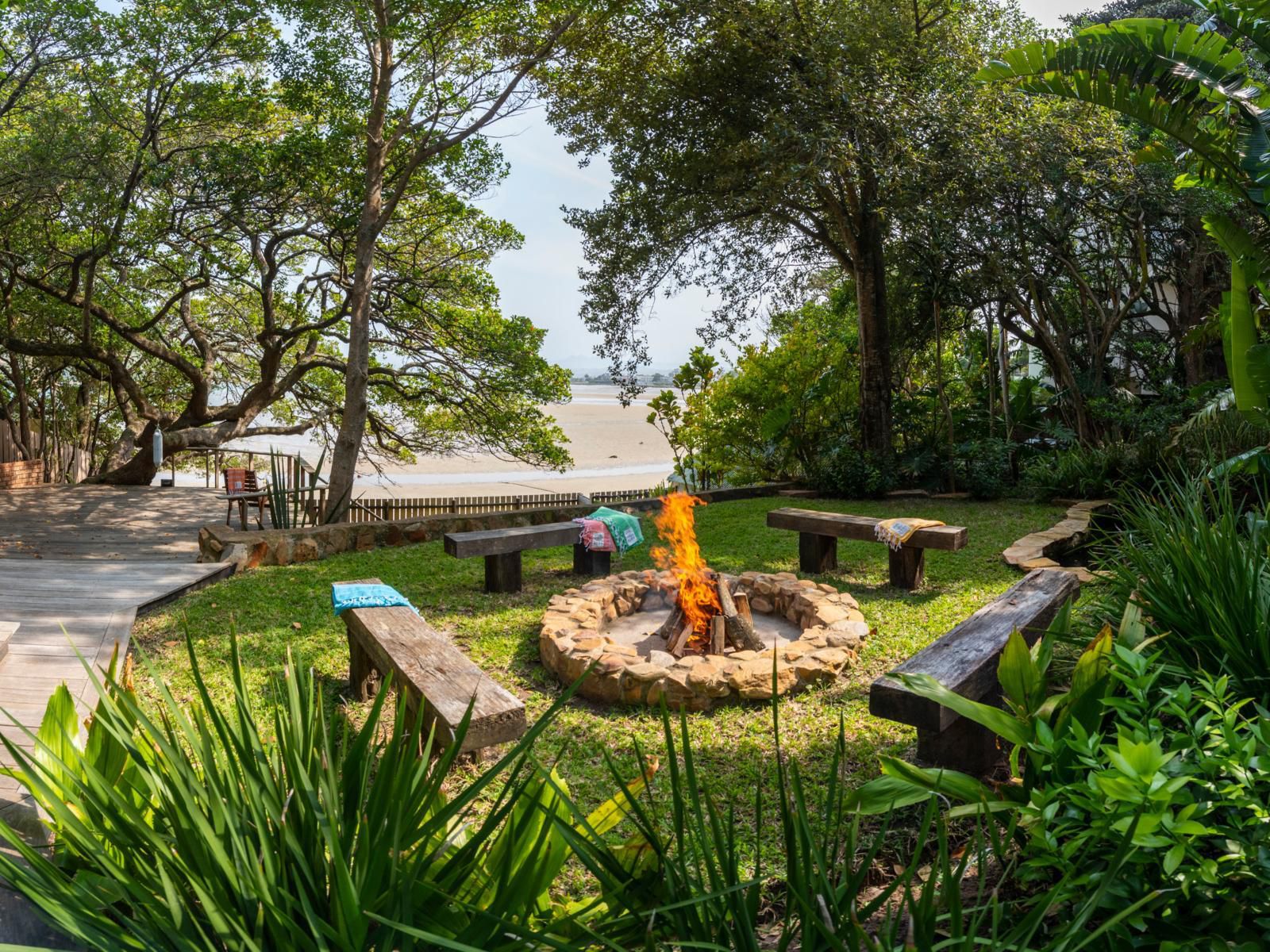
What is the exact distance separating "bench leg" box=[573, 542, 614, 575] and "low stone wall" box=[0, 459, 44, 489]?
494 inches

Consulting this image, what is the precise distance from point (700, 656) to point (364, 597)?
1.82 metres

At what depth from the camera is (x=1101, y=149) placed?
31.3 ft

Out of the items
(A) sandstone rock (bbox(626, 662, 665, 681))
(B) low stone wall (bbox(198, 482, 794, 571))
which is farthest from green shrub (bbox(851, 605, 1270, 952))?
(B) low stone wall (bbox(198, 482, 794, 571))

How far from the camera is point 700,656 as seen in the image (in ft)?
15.1

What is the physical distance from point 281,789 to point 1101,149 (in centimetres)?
1077

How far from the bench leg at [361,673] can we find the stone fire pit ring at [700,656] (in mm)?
955

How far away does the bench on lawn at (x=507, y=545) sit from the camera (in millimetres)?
6219

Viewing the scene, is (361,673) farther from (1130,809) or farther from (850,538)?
(850,538)

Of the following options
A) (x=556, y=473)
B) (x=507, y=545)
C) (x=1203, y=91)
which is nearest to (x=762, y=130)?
(x=1203, y=91)

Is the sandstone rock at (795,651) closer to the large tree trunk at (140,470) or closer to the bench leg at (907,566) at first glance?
the bench leg at (907,566)

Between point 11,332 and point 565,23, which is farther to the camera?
point 11,332

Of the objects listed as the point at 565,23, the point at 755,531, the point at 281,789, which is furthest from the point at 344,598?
the point at 565,23

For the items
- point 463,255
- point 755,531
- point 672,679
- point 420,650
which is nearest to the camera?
point 420,650

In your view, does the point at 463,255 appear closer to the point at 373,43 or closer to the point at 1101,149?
the point at 373,43
